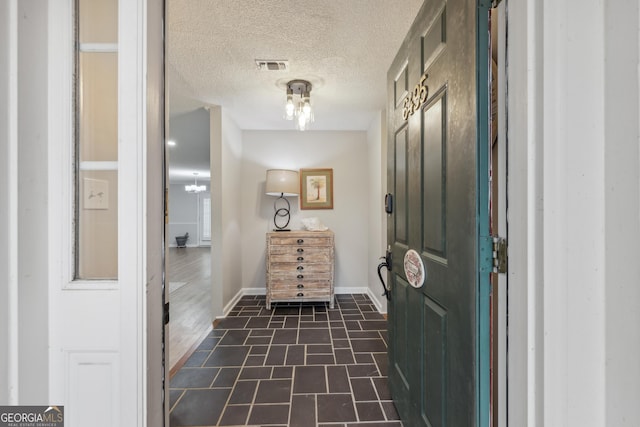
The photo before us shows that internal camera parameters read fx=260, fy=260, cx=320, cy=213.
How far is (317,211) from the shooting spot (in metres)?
3.78

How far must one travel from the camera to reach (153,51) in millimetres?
831

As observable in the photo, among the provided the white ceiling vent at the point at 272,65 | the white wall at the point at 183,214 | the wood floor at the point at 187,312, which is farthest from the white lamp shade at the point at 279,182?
the white wall at the point at 183,214

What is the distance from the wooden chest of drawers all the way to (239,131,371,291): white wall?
1.94ft

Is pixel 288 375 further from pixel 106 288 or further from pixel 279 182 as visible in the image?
pixel 279 182

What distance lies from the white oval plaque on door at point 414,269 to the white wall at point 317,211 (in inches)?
96.5

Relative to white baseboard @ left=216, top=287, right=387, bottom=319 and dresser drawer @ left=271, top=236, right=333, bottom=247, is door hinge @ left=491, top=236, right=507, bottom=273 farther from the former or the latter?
white baseboard @ left=216, top=287, right=387, bottom=319

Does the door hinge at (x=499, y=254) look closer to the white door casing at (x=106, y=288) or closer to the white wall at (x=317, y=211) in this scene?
the white door casing at (x=106, y=288)

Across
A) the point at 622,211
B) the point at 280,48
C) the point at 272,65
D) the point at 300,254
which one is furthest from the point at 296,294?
the point at 622,211

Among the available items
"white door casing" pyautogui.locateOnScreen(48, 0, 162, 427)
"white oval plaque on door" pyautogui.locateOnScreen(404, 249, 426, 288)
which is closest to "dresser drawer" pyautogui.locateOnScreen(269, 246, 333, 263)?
"white oval plaque on door" pyautogui.locateOnScreen(404, 249, 426, 288)

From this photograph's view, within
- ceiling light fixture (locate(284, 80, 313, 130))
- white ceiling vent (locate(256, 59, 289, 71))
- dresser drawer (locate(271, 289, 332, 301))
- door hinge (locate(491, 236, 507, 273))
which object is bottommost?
dresser drawer (locate(271, 289, 332, 301))

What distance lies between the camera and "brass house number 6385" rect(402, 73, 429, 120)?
1151mm

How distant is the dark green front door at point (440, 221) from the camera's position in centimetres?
81
